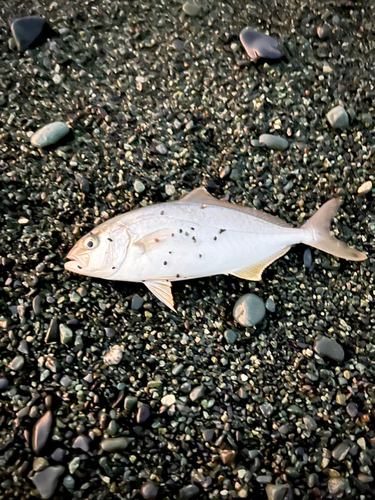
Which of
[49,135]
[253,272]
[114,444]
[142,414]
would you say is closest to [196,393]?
[142,414]

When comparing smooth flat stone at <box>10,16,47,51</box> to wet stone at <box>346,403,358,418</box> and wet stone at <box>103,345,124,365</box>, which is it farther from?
wet stone at <box>346,403,358,418</box>

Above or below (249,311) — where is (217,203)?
above

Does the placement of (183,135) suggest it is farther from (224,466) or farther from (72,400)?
(224,466)

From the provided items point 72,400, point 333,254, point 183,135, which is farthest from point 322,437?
point 183,135

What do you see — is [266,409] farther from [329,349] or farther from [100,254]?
[100,254]

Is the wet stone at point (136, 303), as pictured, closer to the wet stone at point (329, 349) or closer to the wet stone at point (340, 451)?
the wet stone at point (329, 349)

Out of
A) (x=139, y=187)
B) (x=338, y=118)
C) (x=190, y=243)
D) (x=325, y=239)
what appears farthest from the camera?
(x=338, y=118)
